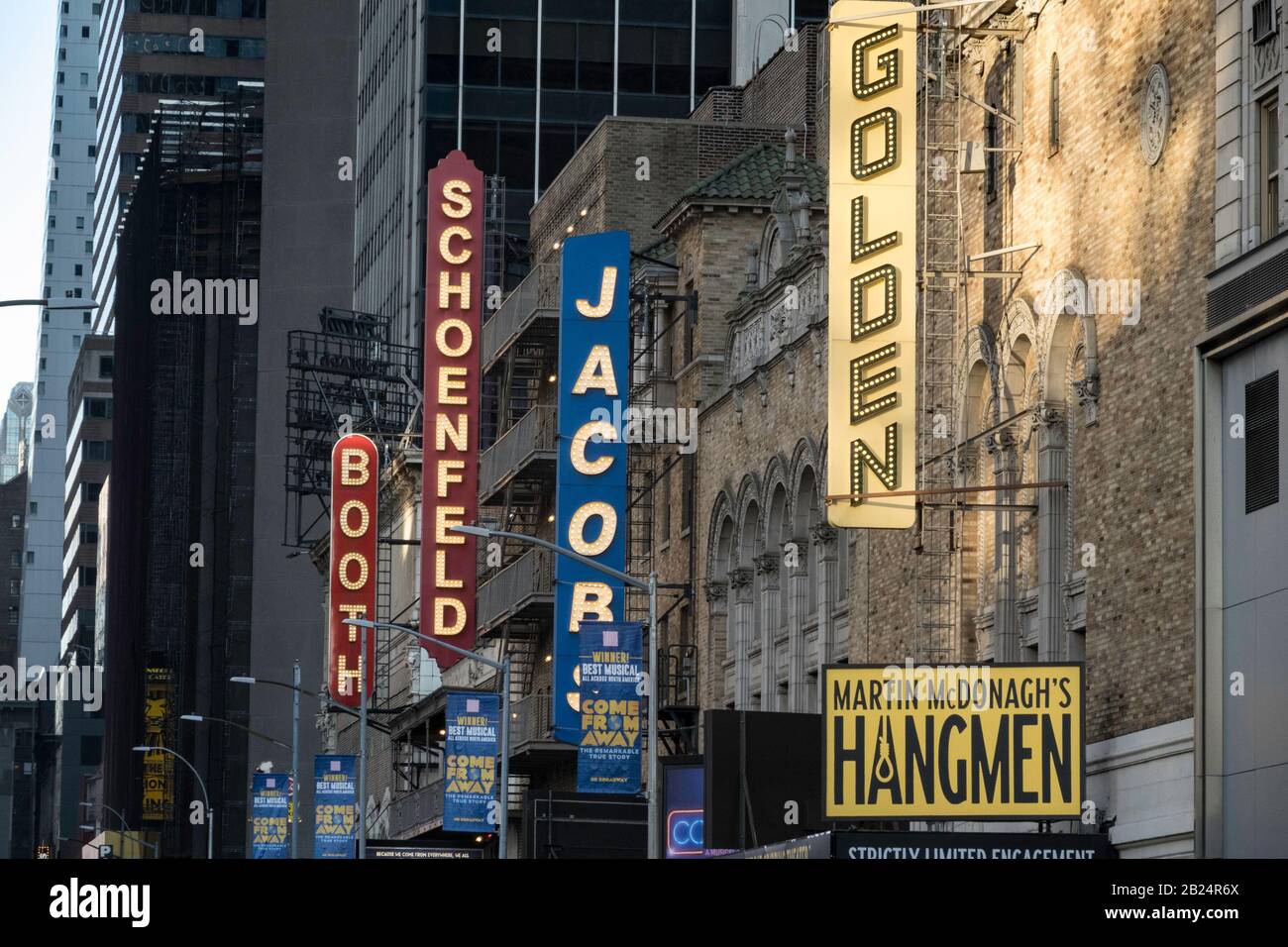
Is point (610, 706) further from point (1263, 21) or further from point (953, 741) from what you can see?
point (1263, 21)

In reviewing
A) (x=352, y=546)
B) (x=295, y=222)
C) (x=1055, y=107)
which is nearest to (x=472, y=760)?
(x=1055, y=107)

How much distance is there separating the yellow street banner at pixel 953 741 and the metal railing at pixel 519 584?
25.2 meters

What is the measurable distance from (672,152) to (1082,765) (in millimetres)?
32346

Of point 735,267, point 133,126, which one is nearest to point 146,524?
point 133,126

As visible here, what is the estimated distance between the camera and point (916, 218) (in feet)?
122

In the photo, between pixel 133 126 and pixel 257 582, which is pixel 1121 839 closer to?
pixel 257 582

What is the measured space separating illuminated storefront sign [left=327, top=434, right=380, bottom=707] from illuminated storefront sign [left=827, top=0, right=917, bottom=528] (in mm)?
41914

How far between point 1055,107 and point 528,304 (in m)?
28.4

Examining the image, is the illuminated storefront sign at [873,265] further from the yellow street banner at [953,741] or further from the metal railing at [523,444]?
the metal railing at [523,444]

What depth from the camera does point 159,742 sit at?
486 feet

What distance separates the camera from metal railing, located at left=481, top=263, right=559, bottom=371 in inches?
2335
